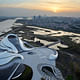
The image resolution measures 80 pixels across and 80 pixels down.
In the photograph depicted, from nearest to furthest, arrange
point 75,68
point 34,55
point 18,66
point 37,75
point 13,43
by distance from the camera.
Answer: point 37,75 → point 18,66 → point 75,68 → point 34,55 → point 13,43

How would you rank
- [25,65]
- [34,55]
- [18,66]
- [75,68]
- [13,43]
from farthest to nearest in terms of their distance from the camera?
Answer: [13,43], [34,55], [75,68], [25,65], [18,66]

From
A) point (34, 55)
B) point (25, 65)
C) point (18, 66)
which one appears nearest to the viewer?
point (18, 66)

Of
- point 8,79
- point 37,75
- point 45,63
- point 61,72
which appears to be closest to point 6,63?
point 8,79

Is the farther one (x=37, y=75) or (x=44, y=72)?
(x=44, y=72)

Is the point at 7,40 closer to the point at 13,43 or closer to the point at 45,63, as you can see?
the point at 13,43

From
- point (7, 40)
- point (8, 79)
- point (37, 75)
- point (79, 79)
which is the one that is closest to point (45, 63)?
point (37, 75)

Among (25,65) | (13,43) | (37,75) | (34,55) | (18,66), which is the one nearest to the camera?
(37,75)

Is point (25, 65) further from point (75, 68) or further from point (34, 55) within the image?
point (75, 68)

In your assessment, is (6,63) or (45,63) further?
(45,63)

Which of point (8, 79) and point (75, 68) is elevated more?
point (8, 79)
